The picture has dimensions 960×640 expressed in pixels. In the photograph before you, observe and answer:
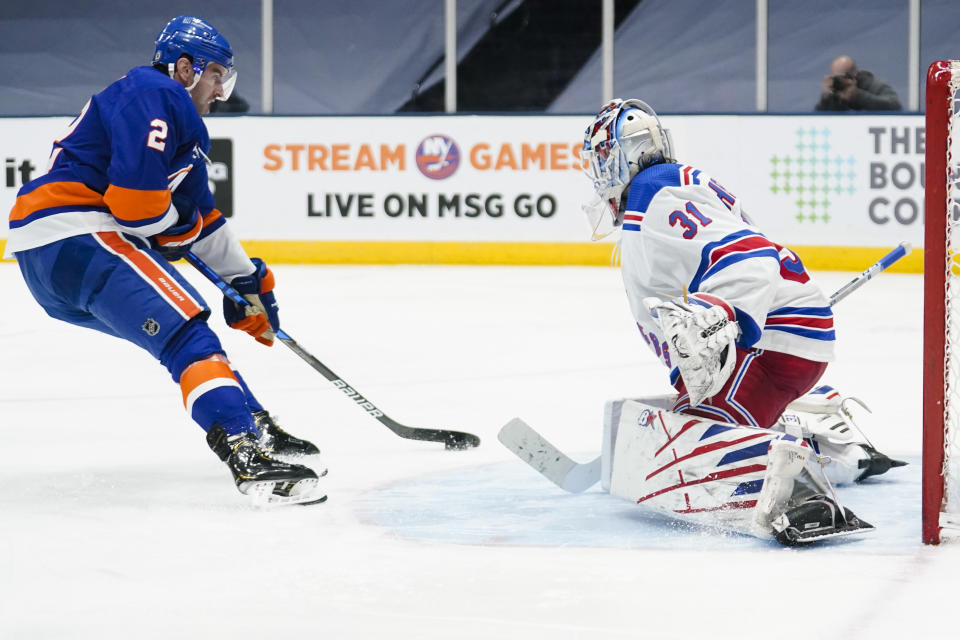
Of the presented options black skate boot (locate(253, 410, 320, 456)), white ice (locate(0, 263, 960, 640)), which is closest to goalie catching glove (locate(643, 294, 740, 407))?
white ice (locate(0, 263, 960, 640))

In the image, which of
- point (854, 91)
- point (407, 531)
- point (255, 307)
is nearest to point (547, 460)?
point (407, 531)

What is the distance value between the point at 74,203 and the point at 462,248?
18.2 feet

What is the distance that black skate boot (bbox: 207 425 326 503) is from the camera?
7.90ft

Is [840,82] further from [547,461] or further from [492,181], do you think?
[547,461]

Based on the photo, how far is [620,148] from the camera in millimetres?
2463

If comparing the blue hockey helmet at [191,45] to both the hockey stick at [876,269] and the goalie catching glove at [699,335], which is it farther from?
the hockey stick at [876,269]

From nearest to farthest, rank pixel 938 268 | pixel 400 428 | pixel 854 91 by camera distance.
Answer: pixel 938 268
pixel 400 428
pixel 854 91

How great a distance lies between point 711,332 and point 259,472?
844 mm

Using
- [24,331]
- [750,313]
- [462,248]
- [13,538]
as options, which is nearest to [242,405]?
[13,538]

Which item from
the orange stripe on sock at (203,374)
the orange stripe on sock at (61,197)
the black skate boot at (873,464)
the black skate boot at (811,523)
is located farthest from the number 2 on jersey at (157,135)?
the black skate boot at (873,464)

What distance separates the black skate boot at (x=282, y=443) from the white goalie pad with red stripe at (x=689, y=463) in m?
Answer: 0.76

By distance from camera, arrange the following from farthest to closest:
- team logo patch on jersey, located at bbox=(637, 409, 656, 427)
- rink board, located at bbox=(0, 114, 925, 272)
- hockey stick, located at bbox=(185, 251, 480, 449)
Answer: rink board, located at bbox=(0, 114, 925, 272) < hockey stick, located at bbox=(185, 251, 480, 449) < team logo patch on jersey, located at bbox=(637, 409, 656, 427)

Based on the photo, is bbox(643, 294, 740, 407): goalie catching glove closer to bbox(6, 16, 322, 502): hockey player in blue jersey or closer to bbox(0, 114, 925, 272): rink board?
bbox(6, 16, 322, 502): hockey player in blue jersey

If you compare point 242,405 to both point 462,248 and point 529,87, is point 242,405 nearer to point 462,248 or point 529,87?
point 462,248
